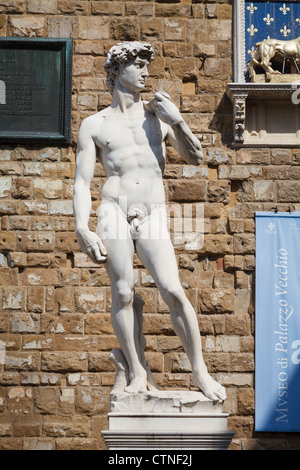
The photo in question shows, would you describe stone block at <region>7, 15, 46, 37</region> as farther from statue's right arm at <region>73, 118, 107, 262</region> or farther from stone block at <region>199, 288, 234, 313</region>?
statue's right arm at <region>73, 118, 107, 262</region>

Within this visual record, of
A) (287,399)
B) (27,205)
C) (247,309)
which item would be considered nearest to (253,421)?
(287,399)

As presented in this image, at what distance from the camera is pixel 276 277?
30.8ft

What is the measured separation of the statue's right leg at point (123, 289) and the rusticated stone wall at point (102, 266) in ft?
8.91

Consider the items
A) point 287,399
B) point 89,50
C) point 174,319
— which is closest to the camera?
point 174,319

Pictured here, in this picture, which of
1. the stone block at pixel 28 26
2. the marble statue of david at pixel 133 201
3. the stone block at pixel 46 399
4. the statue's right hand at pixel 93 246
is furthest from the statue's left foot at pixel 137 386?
the stone block at pixel 28 26

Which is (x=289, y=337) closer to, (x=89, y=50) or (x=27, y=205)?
(x=27, y=205)

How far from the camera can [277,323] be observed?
9.28 metres

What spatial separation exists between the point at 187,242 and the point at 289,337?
4.36ft

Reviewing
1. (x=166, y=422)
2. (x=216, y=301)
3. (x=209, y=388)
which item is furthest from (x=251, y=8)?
(x=166, y=422)

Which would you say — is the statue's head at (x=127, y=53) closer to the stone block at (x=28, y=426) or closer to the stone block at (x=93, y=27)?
the stone block at (x=93, y=27)

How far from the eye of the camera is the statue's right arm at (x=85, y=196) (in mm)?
6543

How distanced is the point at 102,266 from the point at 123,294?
2.95m

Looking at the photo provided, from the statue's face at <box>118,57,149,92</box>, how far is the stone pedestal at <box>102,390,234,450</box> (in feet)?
7.08

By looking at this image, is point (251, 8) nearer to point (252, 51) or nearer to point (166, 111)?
point (252, 51)
